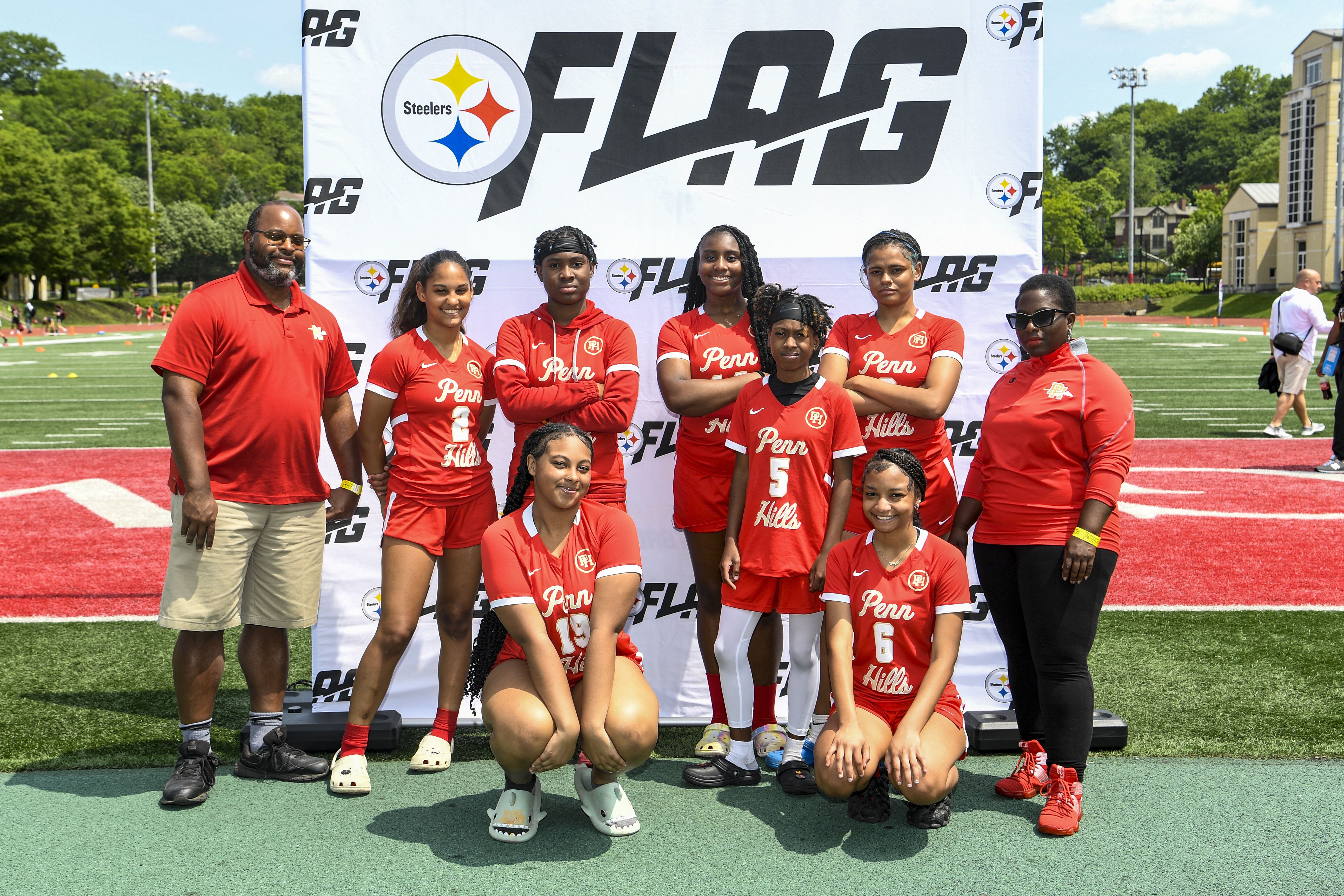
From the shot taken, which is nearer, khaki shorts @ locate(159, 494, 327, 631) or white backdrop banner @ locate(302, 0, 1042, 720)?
khaki shorts @ locate(159, 494, 327, 631)

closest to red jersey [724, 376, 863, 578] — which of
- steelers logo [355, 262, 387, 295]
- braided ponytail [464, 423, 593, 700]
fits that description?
braided ponytail [464, 423, 593, 700]

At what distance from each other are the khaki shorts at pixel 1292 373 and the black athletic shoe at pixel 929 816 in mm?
12004

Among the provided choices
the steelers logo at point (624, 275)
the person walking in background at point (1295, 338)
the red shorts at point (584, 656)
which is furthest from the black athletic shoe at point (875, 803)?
the person walking in background at point (1295, 338)

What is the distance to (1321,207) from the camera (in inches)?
2611

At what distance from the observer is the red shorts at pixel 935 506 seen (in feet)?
14.4

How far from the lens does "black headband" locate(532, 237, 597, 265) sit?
4387 millimetres

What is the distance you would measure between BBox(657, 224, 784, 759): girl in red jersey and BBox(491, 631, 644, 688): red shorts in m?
0.53

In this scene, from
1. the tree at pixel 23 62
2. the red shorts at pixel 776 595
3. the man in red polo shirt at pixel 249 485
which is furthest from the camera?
the tree at pixel 23 62

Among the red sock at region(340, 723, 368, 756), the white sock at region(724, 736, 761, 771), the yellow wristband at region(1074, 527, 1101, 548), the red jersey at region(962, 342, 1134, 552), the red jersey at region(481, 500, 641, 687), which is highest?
the red jersey at region(962, 342, 1134, 552)

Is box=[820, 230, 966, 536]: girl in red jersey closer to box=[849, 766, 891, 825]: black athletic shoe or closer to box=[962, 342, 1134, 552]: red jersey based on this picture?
box=[962, 342, 1134, 552]: red jersey

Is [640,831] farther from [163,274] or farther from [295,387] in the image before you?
[163,274]

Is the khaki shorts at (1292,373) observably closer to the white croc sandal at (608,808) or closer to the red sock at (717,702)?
the red sock at (717,702)

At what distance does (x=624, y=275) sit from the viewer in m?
5.19

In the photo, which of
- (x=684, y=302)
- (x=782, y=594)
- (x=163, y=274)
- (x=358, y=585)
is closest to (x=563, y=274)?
(x=684, y=302)
